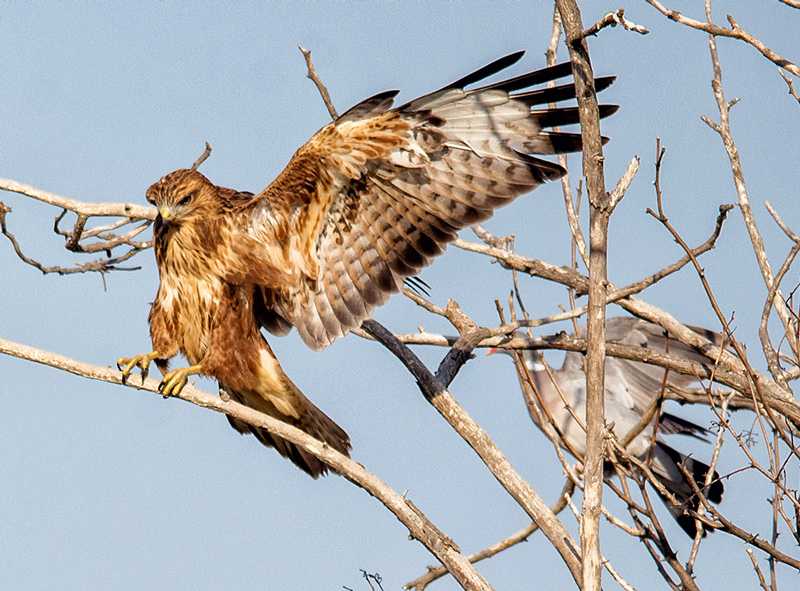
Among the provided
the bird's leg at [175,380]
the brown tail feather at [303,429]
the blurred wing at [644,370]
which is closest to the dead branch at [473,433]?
the brown tail feather at [303,429]

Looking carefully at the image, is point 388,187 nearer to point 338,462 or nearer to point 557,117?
point 557,117

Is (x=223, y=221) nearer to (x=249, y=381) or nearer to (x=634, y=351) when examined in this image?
(x=249, y=381)

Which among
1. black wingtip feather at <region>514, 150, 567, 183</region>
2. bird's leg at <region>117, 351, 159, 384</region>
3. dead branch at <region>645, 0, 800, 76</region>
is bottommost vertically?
bird's leg at <region>117, 351, 159, 384</region>

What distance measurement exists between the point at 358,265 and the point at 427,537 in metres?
1.47

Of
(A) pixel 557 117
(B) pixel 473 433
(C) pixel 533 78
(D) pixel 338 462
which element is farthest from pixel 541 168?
(D) pixel 338 462

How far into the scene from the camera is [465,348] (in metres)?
4.13

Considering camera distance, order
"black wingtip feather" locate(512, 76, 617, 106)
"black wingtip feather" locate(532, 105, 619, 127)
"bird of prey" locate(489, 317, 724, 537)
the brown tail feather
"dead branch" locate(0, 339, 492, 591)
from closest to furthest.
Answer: "dead branch" locate(0, 339, 492, 591) → "black wingtip feather" locate(512, 76, 617, 106) → "black wingtip feather" locate(532, 105, 619, 127) → the brown tail feather → "bird of prey" locate(489, 317, 724, 537)

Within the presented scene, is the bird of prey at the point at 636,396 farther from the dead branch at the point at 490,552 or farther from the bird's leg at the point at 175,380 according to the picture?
the bird's leg at the point at 175,380

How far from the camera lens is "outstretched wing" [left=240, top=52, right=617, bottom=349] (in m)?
4.07

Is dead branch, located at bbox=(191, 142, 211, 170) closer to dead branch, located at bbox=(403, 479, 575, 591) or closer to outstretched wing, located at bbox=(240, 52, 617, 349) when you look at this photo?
outstretched wing, located at bbox=(240, 52, 617, 349)

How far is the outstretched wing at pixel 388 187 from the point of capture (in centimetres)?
407

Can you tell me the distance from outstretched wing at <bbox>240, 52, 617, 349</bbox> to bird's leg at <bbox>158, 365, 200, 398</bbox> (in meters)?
0.59

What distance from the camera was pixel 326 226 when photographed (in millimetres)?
4516

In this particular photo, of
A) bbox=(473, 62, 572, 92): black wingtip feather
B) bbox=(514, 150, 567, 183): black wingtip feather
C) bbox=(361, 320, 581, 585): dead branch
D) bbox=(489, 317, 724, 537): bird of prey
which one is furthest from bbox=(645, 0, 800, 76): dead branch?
bbox=(489, 317, 724, 537): bird of prey
